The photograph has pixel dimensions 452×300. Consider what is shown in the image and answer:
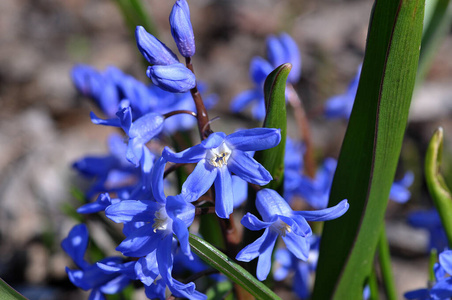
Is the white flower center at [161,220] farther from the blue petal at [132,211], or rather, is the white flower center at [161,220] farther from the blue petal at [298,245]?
the blue petal at [298,245]

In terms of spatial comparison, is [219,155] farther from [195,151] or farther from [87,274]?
[87,274]

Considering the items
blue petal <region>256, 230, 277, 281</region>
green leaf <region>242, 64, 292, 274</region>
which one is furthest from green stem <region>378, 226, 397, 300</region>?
blue petal <region>256, 230, 277, 281</region>

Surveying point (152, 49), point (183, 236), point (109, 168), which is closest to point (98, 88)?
point (109, 168)

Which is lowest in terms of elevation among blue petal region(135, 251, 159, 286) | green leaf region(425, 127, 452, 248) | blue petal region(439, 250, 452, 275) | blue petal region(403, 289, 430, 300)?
blue petal region(135, 251, 159, 286)

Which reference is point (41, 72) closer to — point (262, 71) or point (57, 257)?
point (57, 257)

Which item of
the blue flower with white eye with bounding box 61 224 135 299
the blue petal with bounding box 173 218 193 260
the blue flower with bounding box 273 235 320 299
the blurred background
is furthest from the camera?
the blurred background

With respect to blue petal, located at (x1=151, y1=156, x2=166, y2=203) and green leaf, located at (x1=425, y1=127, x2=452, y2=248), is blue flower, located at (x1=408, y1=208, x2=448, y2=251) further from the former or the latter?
blue petal, located at (x1=151, y1=156, x2=166, y2=203)

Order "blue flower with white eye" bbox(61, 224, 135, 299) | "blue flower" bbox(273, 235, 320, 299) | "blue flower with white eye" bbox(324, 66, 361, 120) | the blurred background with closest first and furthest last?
1. "blue flower with white eye" bbox(61, 224, 135, 299)
2. "blue flower" bbox(273, 235, 320, 299)
3. "blue flower with white eye" bbox(324, 66, 361, 120)
4. the blurred background

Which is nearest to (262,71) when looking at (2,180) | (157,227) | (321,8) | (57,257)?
(157,227)
